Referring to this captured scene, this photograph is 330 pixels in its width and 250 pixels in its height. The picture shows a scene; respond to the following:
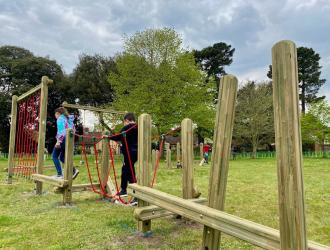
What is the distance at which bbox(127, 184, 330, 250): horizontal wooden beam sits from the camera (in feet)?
8.41

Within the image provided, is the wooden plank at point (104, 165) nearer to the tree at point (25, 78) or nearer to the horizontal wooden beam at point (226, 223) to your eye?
the horizontal wooden beam at point (226, 223)

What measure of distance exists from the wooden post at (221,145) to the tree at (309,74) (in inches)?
1812

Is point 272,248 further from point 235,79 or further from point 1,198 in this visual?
point 1,198

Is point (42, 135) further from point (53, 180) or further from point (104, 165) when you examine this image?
point (104, 165)

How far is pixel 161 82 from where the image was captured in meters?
27.6

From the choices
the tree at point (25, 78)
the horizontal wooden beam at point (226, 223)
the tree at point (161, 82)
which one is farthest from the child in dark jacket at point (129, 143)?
the tree at point (25, 78)

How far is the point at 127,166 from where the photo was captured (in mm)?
6695

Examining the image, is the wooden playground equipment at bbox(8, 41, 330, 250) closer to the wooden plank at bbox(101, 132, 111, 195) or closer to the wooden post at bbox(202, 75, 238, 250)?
the wooden post at bbox(202, 75, 238, 250)

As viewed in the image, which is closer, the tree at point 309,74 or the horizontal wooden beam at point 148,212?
the horizontal wooden beam at point 148,212

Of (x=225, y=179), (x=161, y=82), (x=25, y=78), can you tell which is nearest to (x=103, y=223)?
(x=225, y=179)

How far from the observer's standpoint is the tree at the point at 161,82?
26.9m

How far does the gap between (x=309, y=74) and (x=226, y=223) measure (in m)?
49.0

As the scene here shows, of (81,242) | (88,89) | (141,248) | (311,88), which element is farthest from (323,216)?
(311,88)

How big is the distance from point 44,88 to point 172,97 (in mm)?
19340
